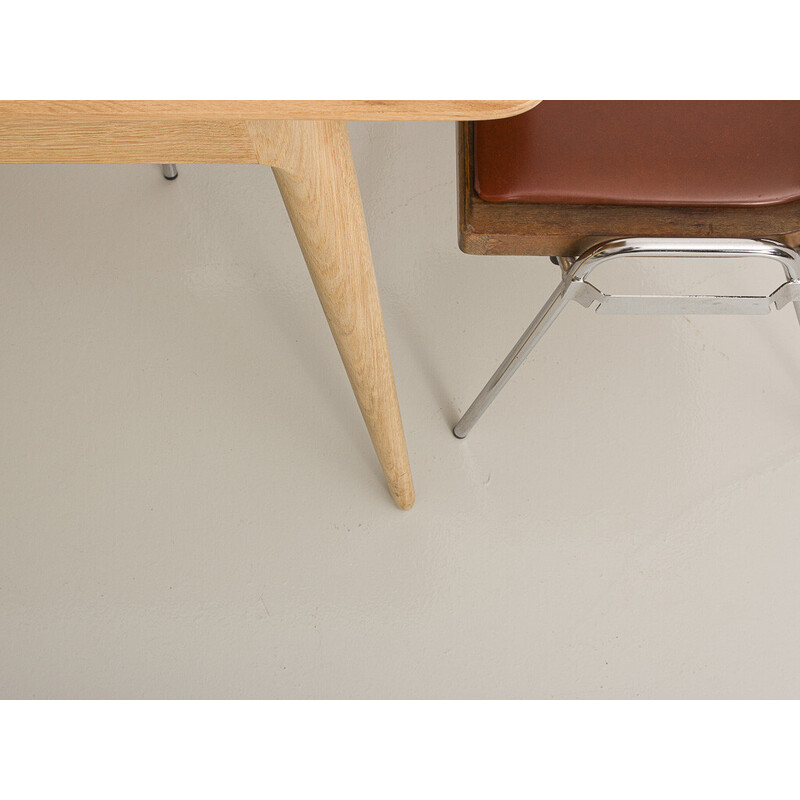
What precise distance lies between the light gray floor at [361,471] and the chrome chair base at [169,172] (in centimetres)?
1

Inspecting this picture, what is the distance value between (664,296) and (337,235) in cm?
39

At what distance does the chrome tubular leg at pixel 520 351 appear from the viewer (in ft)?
2.69

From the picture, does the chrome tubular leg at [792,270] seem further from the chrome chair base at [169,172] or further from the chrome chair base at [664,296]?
the chrome chair base at [169,172]

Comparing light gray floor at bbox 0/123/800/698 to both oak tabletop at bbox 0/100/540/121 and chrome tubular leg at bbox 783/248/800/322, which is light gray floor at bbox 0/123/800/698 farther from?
oak tabletop at bbox 0/100/540/121

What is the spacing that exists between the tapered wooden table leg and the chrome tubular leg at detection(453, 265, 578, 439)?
18cm

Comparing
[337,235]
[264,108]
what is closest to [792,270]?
[337,235]

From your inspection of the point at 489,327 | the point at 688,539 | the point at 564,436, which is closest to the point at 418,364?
the point at 489,327

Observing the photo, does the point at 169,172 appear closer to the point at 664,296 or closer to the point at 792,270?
the point at 664,296

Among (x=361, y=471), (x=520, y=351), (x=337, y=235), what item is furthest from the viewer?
(x=361, y=471)

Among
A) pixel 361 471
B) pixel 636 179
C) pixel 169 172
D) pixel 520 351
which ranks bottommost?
pixel 361 471

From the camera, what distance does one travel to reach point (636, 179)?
28.6 inches

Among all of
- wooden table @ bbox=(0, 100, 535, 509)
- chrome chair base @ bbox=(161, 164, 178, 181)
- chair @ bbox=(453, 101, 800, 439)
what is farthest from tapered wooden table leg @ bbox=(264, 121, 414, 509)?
chrome chair base @ bbox=(161, 164, 178, 181)

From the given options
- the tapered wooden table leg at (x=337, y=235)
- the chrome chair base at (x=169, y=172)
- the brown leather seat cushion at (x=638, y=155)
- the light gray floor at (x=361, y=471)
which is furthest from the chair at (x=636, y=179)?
the chrome chair base at (x=169, y=172)

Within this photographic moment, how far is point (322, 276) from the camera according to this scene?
63 cm
